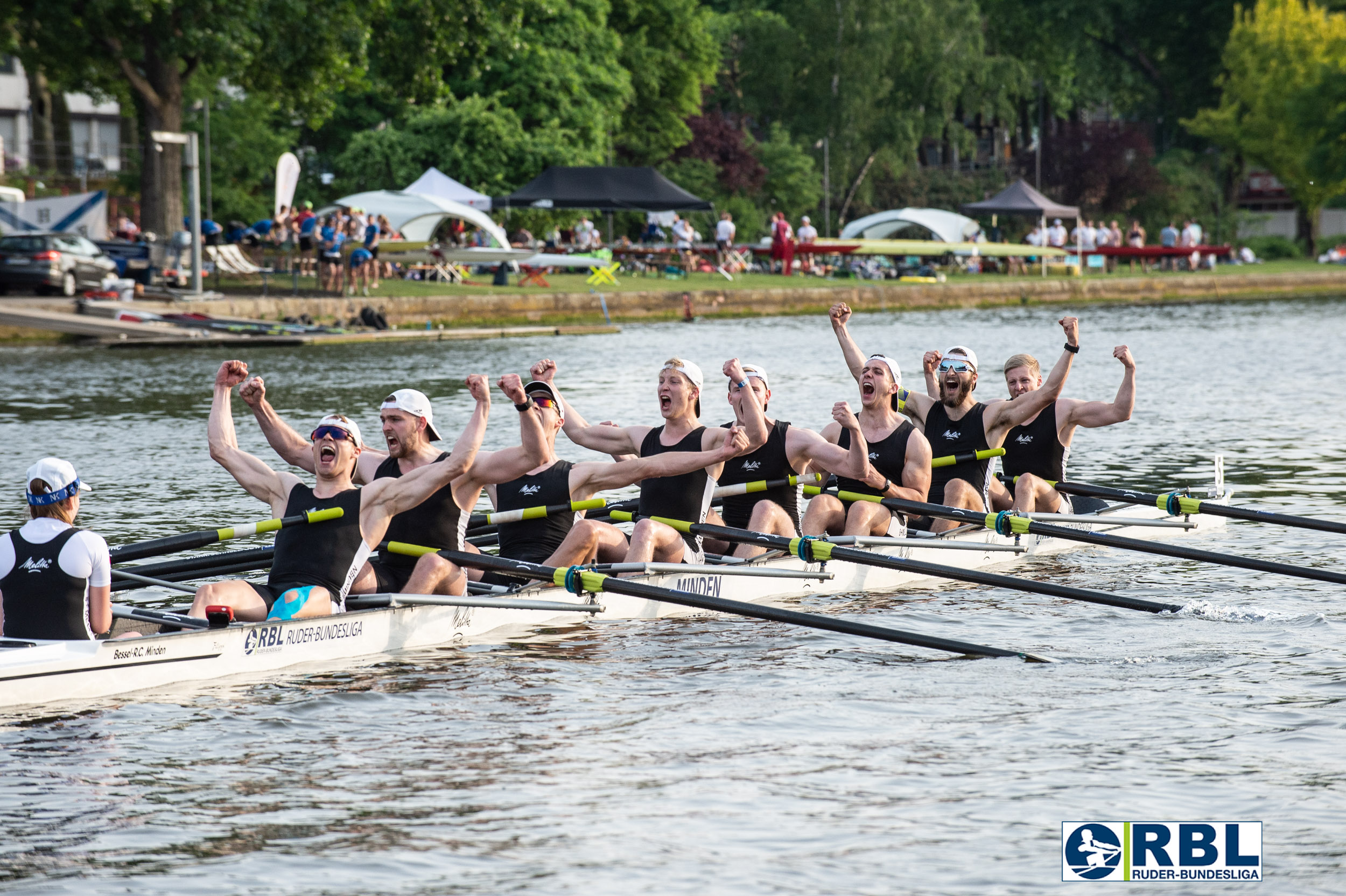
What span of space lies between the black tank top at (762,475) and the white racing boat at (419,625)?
1.45 feet

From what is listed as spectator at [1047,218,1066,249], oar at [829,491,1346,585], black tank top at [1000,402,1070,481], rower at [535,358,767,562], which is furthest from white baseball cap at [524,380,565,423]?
spectator at [1047,218,1066,249]

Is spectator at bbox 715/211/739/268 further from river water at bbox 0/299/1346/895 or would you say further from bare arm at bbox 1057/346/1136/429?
river water at bbox 0/299/1346/895

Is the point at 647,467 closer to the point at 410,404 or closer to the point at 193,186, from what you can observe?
the point at 410,404

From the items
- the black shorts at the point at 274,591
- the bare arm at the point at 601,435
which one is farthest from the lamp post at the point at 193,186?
the black shorts at the point at 274,591

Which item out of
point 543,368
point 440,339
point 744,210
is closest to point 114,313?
point 440,339

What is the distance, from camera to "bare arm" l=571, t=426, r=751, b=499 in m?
11.0

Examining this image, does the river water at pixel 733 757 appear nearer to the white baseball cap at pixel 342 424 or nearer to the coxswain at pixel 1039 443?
the coxswain at pixel 1039 443

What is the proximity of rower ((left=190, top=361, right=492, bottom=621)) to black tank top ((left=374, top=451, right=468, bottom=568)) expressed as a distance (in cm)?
31

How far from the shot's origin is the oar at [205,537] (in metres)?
9.62

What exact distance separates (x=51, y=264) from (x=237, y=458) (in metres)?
26.0

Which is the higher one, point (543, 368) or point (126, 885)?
point (543, 368)

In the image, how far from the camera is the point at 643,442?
11625 millimetres

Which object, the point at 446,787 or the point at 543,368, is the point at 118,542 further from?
the point at 446,787

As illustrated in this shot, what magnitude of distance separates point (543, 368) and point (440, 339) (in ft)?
75.8
